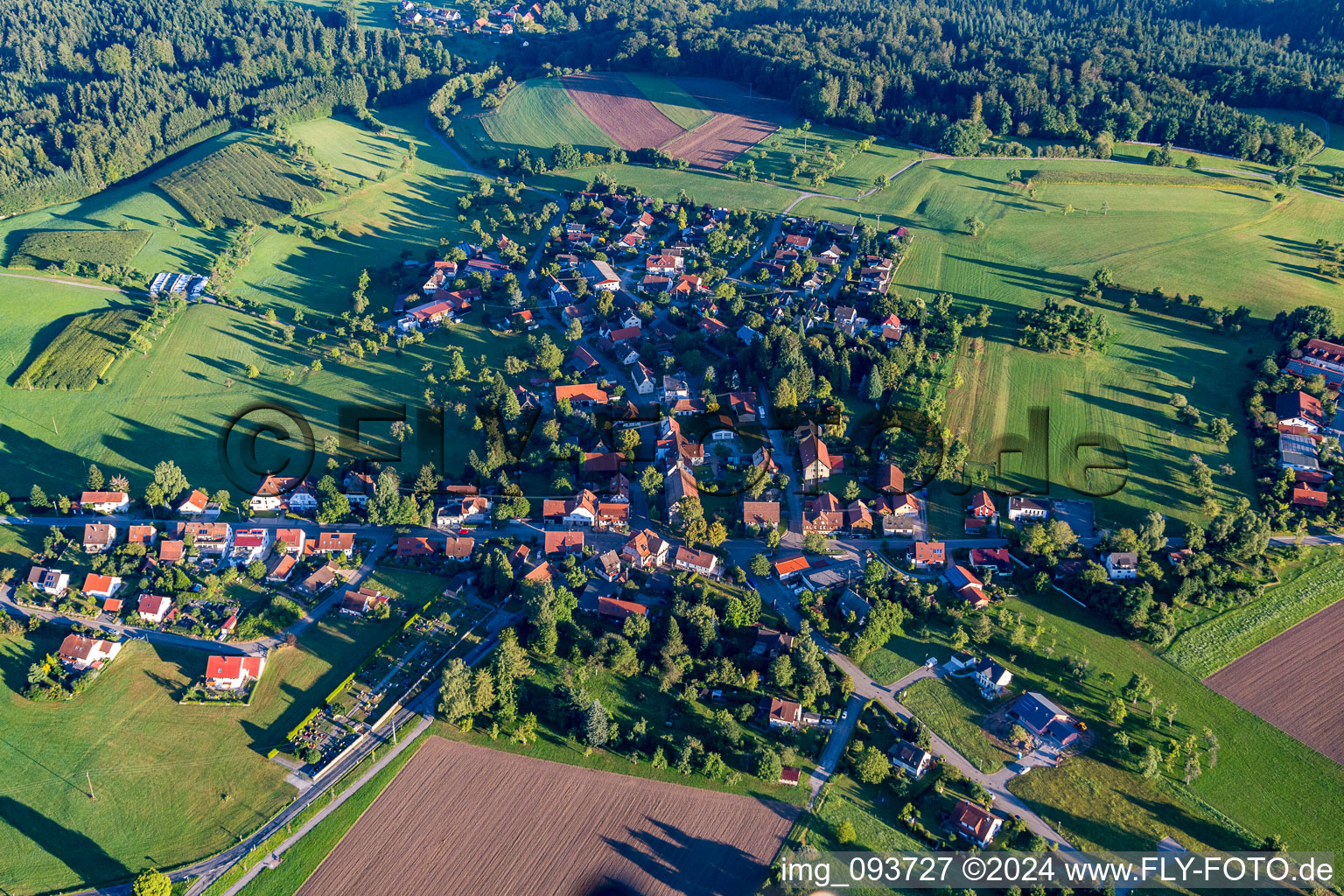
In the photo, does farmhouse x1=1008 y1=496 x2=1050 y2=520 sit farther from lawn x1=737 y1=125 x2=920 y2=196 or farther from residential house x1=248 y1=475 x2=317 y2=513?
lawn x1=737 y1=125 x2=920 y2=196

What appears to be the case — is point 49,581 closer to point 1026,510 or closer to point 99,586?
point 99,586

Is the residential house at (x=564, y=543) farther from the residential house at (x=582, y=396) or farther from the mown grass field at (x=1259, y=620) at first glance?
the mown grass field at (x=1259, y=620)

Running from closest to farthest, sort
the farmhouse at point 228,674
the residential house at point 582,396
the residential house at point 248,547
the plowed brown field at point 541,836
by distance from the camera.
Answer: the plowed brown field at point 541,836 → the farmhouse at point 228,674 → the residential house at point 248,547 → the residential house at point 582,396

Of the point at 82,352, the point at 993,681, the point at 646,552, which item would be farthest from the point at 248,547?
the point at 993,681

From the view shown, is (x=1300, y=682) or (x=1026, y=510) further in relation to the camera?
(x=1026, y=510)

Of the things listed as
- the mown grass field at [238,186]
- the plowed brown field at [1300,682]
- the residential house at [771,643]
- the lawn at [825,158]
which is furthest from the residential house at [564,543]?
the mown grass field at [238,186]

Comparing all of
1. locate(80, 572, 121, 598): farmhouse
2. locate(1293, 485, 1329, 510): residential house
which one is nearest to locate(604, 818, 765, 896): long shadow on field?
locate(80, 572, 121, 598): farmhouse
